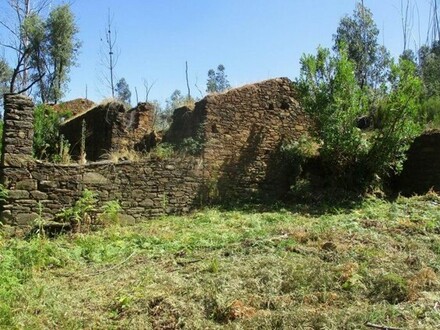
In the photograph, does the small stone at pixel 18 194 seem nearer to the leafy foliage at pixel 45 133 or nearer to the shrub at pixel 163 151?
the shrub at pixel 163 151

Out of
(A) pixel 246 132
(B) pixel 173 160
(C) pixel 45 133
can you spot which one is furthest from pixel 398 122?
(C) pixel 45 133

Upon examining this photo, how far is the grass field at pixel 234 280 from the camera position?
4.85 metres

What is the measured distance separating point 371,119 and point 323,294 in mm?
10917

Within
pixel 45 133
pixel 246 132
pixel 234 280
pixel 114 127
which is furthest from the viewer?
pixel 45 133

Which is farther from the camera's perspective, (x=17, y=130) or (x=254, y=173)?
(x=254, y=173)

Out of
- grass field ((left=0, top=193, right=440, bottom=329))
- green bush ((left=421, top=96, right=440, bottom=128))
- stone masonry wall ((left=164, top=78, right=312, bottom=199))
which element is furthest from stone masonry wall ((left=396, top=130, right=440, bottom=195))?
grass field ((left=0, top=193, right=440, bottom=329))

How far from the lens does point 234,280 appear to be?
5.64 metres

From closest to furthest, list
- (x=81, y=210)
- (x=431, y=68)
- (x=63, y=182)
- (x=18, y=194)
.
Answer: (x=18, y=194), (x=81, y=210), (x=63, y=182), (x=431, y=68)

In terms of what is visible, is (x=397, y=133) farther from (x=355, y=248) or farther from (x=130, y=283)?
(x=130, y=283)

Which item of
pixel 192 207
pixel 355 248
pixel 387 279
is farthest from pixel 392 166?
pixel 387 279

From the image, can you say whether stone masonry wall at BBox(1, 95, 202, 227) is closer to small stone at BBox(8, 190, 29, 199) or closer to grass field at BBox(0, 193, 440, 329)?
small stone at BBox(8, 190, 29, 199)

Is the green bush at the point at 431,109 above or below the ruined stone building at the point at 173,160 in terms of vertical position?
above

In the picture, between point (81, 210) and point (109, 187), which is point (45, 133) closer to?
point (109, 187)

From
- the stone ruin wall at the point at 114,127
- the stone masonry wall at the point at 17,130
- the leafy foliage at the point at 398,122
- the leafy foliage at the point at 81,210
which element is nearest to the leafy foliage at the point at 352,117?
the leafy foliage at the point at 398,122
